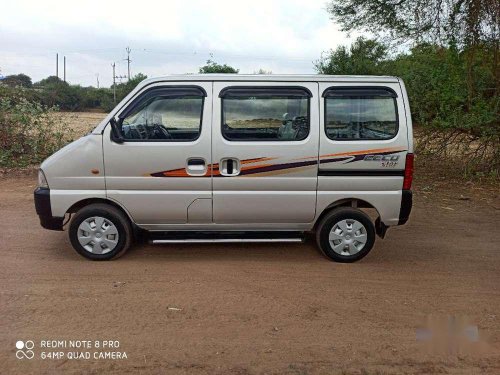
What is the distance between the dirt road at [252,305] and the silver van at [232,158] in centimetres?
51

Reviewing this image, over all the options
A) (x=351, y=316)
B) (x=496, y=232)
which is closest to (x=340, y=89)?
(x=351, y=316)

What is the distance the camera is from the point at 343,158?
5.28 m

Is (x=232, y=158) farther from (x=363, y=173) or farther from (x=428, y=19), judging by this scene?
(x=428, y=19)

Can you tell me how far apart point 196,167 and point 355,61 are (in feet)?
48.6

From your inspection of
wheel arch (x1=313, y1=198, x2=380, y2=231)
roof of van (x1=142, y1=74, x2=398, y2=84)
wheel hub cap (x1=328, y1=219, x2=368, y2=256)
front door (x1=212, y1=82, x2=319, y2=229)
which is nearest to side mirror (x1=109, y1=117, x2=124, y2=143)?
roof of van (x1=142, y1=74, x2=398, y2=84)

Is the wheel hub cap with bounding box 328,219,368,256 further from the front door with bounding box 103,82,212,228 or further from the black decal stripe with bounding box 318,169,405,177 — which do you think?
the front door with bounding box 103,82,212,228

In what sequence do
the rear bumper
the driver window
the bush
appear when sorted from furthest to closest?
the bush
the rear bumper
the driver window

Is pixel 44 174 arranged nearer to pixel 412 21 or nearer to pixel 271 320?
pixel 271 320

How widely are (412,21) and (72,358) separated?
35.6 feet

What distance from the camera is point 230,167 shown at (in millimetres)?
5266

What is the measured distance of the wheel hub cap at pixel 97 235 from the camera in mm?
5340

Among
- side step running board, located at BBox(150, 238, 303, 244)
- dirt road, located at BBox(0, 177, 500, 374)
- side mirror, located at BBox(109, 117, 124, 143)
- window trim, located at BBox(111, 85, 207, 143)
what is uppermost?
window trim, located at BBox(111, 85, 207, 143)

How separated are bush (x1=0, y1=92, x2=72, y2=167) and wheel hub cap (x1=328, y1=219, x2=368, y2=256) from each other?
31.2 feet

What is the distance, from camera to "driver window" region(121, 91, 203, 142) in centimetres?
526
